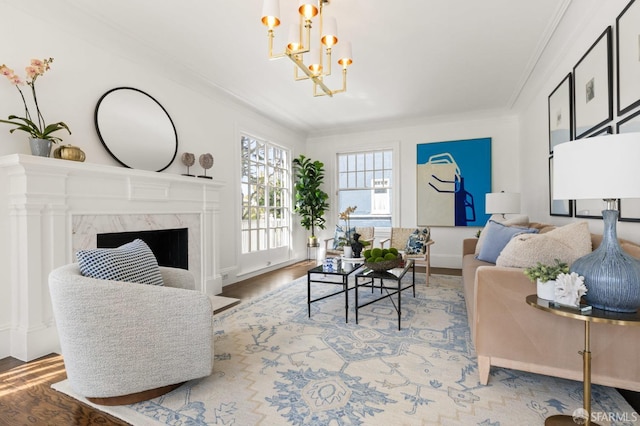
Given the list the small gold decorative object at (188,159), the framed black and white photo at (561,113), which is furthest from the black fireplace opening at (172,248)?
the framed black and white photo at (561,113)

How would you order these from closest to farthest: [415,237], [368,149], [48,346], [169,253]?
[48,346] < [169,253] < [415,237] < [368,149]

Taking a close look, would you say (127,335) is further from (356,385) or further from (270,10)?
(270,10)

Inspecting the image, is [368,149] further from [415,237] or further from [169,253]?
[169,253]

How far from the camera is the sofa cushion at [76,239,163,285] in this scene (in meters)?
1.75

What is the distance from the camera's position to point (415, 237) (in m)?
4.60

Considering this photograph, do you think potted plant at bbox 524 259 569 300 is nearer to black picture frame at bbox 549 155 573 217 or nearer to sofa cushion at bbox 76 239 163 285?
black picture frame at bbox 549 155 573 217

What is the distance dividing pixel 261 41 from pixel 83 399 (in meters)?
3.15

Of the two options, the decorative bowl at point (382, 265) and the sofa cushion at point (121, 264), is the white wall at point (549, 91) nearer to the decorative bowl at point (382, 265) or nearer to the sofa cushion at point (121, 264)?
the decorative bowl at point (382, 265)

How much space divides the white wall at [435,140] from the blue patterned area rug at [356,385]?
10.2 ft

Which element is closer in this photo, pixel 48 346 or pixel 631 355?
pixel 631 355

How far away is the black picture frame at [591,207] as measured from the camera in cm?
236

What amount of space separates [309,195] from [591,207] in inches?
172

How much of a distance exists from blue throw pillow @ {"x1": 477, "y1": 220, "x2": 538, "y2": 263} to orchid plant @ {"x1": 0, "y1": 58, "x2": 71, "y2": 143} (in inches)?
155

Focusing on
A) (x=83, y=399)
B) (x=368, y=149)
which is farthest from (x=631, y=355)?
(x=368, y=149)
